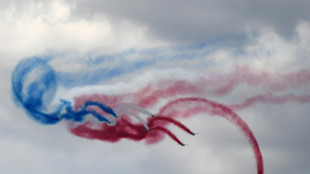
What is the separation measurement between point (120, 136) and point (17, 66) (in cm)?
1849

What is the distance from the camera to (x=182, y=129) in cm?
13300

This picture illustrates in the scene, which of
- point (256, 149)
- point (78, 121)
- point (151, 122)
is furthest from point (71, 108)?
point (256, 149)

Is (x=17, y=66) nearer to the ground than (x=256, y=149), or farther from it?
farther from it

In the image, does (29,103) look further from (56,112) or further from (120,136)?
(120,136)

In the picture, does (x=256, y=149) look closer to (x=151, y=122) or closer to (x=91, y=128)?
(x=151, y=122)

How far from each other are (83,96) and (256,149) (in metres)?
26.0

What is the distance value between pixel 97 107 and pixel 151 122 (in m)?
8.15

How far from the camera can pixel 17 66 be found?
130 metres

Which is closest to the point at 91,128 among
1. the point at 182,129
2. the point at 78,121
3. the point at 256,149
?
the point at 78,121

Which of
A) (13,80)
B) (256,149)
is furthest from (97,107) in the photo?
(256,149)

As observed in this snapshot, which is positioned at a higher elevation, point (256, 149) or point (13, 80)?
point (13, 80)

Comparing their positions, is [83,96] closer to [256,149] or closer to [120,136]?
[120,136]

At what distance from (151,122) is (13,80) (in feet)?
68.2

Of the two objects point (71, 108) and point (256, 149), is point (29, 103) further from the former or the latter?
point (256, 149)
